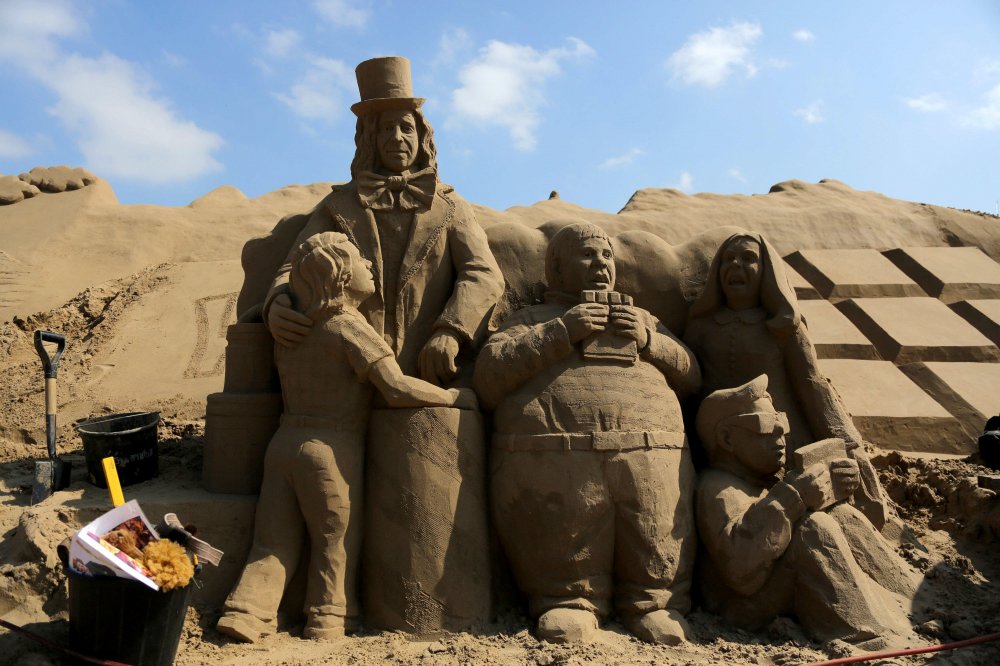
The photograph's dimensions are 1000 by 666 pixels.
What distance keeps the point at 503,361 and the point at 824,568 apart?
1.61 m

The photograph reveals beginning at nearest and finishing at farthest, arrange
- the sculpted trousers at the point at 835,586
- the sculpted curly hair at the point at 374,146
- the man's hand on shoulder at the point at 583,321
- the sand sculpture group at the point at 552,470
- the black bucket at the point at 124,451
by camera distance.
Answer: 1. the sculpted trousers at the point at 835,586
2. the sand sculpture group at the point at 552,470
3. the man's hand on shoulder at the point at 583,321
4. the black bucket at the point at 124,451
5. the sculpted curly hair at the point at 374,146

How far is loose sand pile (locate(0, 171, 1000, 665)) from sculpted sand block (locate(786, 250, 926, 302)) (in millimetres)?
450

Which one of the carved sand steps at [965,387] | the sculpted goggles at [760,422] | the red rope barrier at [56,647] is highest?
the carved sand steps at [965,387]

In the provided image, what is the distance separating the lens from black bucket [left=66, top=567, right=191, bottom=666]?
292cm

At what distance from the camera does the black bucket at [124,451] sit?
427cm

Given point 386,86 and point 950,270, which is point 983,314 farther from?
point 386,86

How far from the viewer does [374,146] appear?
183 inches

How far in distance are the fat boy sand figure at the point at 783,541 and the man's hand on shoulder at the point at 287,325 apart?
191cm

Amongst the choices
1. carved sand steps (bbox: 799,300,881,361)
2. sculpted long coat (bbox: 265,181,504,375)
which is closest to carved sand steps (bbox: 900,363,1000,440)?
A: carved sand steps (bbox: 799,300,881,361)

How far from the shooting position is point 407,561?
370cm

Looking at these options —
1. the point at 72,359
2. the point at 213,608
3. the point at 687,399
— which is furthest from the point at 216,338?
→ the point at 687,399

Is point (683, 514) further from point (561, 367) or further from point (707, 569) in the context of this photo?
point (561, 367)

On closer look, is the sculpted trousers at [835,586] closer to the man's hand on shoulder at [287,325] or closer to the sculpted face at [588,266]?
the sculpted face at [588,266]

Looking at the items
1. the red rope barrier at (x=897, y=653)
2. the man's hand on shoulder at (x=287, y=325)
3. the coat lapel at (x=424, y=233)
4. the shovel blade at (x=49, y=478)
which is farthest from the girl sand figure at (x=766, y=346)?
the shovel blade at (x=49, y=478)
